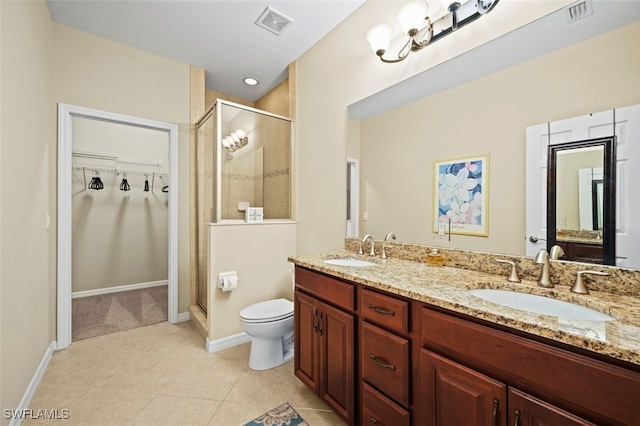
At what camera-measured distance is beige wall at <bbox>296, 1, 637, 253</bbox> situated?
1201 mm

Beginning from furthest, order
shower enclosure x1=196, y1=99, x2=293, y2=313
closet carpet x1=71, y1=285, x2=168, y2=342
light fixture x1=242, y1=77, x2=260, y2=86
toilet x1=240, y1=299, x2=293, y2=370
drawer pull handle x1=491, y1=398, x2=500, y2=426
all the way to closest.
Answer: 1. light fixture x1=242, y1=77, x2=260, y2=86
2. closet carpet x1=71, y1=285, x2=168, y2=342
3. shower enclosure x1=196, y1=99, x2=293, y2=313
4. toilet x1=240, y1=299, x2=293, y2=370
5. drawer pull handle x1=491, y1=398, x2=500, y2=426

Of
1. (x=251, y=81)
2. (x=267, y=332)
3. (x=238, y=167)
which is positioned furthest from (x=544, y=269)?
(x=251, y=81)

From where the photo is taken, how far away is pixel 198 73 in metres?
3.02

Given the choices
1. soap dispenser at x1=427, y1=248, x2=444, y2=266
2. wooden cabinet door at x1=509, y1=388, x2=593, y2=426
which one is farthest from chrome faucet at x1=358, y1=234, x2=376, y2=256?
wooden cabinet door at x1=509, y1=388, x2=593, y2=426

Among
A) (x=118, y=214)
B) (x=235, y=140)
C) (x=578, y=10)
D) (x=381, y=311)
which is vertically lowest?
(x=381, y=311)

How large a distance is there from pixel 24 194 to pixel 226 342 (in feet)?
5.73

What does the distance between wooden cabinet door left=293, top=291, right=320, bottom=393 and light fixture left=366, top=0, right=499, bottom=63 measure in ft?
5.35

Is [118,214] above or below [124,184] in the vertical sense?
below

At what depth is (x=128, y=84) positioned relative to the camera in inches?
105

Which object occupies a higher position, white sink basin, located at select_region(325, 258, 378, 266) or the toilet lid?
white sink basin, located at select_region(325, 258, 378, 266)

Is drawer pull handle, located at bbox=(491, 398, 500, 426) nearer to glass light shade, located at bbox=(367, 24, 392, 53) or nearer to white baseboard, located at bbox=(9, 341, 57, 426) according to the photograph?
glass light shade, located at bbox=(367, 24, 392, 53)

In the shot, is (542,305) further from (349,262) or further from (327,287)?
(349,262)

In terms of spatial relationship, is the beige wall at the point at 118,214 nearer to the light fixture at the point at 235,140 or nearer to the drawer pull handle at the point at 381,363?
the light fixture at the point at 235,140

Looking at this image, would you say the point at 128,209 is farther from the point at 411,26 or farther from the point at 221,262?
the point at 411,26
